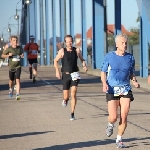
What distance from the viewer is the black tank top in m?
14.8

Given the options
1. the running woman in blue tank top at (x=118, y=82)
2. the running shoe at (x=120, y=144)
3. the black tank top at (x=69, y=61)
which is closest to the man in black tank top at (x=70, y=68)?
the black tank top at (x=69, y=61)

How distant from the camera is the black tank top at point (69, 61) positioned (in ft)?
48.6

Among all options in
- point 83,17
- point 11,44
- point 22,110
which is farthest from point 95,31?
point 22,110

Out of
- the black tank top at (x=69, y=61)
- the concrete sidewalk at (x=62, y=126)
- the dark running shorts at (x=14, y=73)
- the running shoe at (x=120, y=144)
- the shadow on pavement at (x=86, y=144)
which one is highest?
the black tank top at (x=69, y=61)

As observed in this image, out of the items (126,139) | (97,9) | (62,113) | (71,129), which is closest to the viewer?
(126,139)

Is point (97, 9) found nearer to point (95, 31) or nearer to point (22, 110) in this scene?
point (95, 31)

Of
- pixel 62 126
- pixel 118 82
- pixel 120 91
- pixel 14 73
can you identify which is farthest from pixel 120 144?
pixel 14 73

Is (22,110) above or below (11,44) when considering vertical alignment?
below

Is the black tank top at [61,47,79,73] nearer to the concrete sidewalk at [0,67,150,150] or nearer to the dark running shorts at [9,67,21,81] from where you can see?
the concrete sidewalk at [0,67,150,150]

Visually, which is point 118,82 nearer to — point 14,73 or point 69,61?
point 69,61

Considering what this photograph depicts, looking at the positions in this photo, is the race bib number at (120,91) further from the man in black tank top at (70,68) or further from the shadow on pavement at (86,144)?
the man in black tank top at (70,68)

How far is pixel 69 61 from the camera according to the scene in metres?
14.9

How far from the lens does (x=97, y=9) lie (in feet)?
160

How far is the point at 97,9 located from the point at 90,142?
126ft
